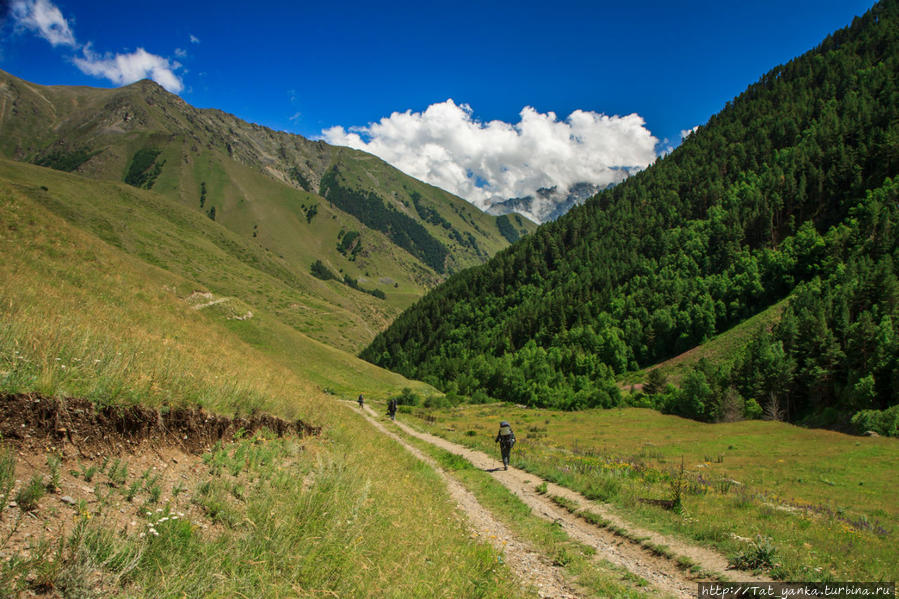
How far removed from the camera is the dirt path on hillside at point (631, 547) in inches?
360

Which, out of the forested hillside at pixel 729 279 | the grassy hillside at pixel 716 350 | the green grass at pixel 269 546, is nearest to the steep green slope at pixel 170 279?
the green grass at pixel 269 546

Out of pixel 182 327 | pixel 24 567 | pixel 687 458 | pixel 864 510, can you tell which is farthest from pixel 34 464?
pixel 687 458

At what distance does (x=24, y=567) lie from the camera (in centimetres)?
390

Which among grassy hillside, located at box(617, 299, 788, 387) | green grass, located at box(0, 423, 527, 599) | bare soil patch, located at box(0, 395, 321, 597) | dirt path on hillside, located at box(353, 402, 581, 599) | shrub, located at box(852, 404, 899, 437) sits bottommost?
dirt path on hillside, located at box(353, 402, 581, 599)

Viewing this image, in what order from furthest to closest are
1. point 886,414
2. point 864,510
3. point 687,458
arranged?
point 886,414 → point 687,458 → point 864,510

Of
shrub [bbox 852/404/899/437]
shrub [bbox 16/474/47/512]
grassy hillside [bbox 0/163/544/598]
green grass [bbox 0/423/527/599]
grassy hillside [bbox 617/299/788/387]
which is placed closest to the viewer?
green grass [bbox 0/423/527/599]

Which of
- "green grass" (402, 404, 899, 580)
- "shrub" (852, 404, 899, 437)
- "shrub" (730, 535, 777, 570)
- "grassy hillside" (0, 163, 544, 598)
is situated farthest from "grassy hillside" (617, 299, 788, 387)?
"grassy hillside" (0, 163, 544, 598)

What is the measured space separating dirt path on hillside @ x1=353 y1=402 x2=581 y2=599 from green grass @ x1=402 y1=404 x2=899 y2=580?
14.6ft

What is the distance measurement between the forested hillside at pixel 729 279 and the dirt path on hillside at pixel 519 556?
7368cm

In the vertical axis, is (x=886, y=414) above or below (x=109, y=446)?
above

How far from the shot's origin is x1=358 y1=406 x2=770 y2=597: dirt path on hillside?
30.0ft

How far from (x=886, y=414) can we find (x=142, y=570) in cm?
7218

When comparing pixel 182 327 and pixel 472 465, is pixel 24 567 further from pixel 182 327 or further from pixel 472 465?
pixel 472 465

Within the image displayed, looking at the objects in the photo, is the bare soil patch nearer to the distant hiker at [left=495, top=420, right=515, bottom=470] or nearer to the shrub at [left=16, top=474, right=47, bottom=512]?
the shrub at [left=16, top=474, right=47, bottom=512]
